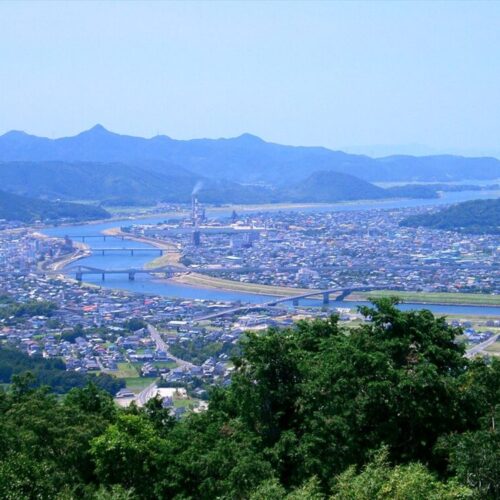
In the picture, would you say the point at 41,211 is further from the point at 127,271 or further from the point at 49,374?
the point at 49,374

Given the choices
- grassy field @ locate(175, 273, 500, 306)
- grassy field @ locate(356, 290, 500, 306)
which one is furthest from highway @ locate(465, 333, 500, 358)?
grassy field @ locate(356, 290, 500, 306)

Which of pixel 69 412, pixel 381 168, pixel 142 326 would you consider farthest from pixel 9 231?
pixel 381 168

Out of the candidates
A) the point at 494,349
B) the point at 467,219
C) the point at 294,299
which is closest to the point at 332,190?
the point at 467,219

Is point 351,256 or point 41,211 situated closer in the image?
point 351,256

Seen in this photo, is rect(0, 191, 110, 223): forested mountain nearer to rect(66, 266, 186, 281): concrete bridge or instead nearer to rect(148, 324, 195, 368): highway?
rect(66, 266, 186, 281): concrete bridge

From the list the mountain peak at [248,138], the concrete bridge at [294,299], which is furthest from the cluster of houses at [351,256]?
the mountain peak at [248,138]
